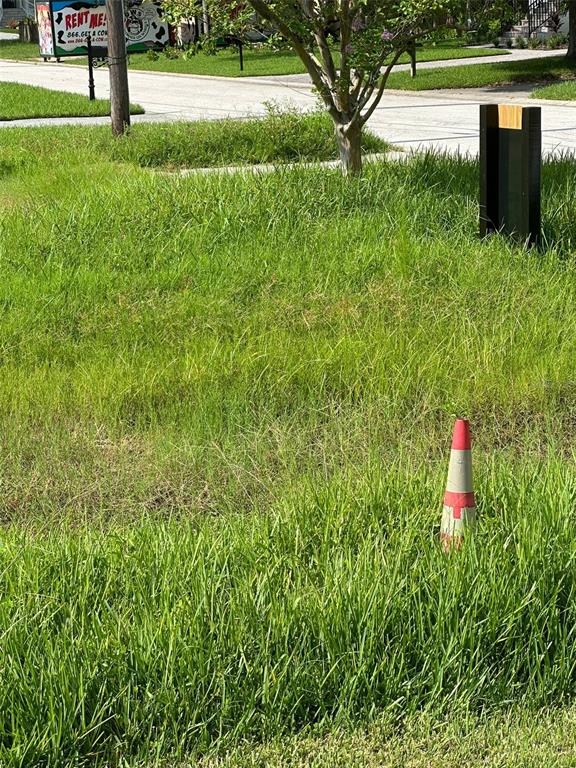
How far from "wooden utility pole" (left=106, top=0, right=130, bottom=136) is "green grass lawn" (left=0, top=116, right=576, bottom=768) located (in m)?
6.28

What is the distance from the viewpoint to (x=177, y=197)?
997 cm

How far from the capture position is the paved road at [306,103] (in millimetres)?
16484

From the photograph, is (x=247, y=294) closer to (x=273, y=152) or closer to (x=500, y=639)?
(x=500, y=639)

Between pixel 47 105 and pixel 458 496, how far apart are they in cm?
1971

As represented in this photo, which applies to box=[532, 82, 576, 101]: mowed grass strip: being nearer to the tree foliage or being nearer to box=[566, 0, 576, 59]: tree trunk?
box=[566, 0, 576, 59]: tree trunk

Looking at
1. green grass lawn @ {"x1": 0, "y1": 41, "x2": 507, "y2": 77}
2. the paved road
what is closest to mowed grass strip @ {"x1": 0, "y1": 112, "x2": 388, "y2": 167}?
the paved road

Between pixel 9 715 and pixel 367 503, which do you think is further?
pixel 367 503

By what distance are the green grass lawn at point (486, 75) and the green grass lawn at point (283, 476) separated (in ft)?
52.6

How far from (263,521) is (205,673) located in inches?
40.0

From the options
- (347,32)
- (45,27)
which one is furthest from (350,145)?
(45,27)

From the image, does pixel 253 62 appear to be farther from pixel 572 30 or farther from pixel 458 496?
pixel 458 496

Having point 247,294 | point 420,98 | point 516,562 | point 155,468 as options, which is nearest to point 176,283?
point 247,294

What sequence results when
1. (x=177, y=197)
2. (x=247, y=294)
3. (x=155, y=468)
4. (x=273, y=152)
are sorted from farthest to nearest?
1. (x=273, y=152)
2. (x=177, y=197)
3. (x=247, y=294)
4. (x=155, y=468)

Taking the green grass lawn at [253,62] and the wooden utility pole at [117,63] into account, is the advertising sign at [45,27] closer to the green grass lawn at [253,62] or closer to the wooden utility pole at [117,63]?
the green grass lawn at [253,62]
